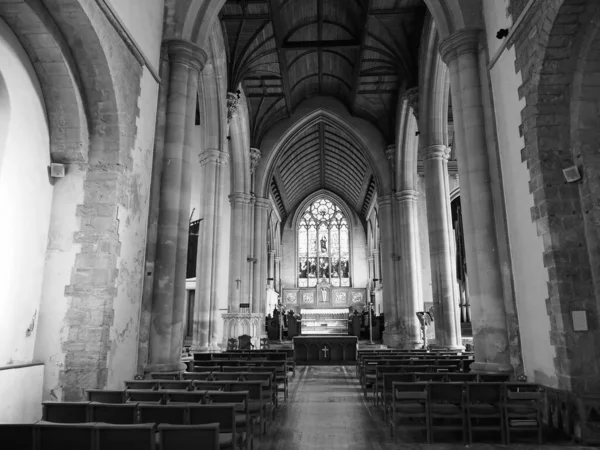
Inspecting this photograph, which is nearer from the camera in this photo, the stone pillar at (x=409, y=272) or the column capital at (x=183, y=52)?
the column capital at (x=183, y=52)

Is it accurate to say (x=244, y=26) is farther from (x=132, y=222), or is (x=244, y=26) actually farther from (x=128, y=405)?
(x=128, y=405)

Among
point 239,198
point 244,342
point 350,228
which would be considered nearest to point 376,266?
point 350,228

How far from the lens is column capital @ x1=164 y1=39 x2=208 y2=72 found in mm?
7695

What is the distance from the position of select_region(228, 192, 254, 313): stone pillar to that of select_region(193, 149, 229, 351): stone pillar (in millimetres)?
3407

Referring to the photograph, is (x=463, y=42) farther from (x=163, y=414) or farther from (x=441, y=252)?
(x=163, y=414)

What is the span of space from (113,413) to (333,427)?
8.60 ft

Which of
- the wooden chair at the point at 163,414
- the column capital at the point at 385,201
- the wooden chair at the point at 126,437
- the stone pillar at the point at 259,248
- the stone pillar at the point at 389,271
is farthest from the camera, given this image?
the stone pillar at the point at 259,248

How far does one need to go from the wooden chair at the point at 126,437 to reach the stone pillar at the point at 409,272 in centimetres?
1406

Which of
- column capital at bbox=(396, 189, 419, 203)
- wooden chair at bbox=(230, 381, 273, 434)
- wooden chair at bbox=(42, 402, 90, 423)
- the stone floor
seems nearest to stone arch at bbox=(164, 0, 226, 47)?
wooden chair at bbox=(230, 381, 273, 434)

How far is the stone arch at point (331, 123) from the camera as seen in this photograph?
17.9m

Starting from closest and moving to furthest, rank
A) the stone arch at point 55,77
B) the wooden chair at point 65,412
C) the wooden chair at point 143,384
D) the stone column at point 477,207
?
→ the wooden chair at point 65,412 < the wooden chair at point 143,384 < the stone arch at point 55,77 < the stone column at point 477,207

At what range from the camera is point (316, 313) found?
3050 centimetres

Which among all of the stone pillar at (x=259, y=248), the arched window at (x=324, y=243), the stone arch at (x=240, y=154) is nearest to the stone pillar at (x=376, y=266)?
the arched window at (x=324, y=243)

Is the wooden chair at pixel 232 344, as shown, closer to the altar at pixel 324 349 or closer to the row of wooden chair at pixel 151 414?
the altar at pixel 324 349
